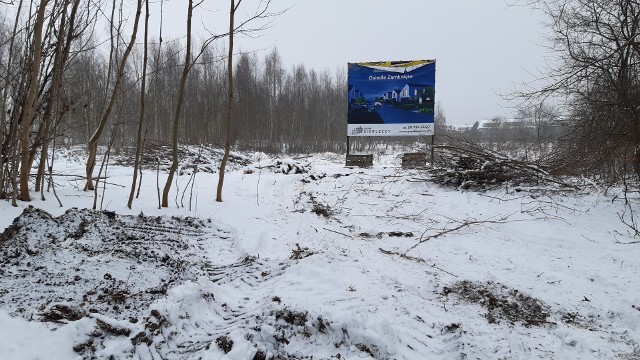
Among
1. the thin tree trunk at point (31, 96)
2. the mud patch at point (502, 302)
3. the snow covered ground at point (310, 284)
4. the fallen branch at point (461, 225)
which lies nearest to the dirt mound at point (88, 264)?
the snow covered ground at point (310, 284)

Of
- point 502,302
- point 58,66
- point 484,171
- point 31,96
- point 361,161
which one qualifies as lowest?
point 502,302

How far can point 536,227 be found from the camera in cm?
639

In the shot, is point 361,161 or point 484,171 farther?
point 361,161

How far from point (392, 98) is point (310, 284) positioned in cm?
1348

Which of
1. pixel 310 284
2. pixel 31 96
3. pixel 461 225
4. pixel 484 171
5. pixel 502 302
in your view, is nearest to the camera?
pixel 502 302

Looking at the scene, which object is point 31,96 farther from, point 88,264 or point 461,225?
A: point 461,225

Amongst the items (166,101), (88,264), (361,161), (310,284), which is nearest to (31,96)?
(88,264)

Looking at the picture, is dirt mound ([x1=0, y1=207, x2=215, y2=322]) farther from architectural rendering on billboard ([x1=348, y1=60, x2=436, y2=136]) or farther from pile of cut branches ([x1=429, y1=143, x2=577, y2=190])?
architectural rendering on billboard ([x1=348, y1=60, x2=436, y2=136])

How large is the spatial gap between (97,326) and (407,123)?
14.8 metres

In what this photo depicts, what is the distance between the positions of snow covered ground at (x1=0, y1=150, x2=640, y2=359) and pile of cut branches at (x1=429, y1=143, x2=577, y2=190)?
2.06 metres

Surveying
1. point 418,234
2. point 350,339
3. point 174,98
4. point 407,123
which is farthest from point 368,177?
point 174,98

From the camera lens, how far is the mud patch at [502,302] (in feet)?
10.8

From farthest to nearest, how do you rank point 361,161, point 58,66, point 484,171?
1. point 361,161
2. point 484,171
3. point 58,66

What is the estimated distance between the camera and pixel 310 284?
3.72 m
